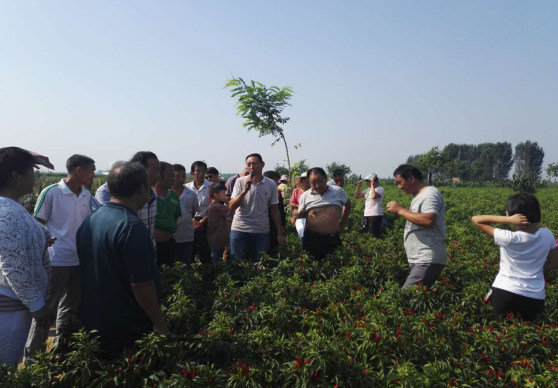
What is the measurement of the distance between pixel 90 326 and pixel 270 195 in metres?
3.06

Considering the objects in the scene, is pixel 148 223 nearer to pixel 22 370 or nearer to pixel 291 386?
pixel 22 370

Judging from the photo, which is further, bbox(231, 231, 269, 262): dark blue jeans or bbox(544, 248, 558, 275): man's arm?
bbox(231, 231, 269, 262): dark blue jeans

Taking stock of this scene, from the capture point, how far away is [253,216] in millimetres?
4727

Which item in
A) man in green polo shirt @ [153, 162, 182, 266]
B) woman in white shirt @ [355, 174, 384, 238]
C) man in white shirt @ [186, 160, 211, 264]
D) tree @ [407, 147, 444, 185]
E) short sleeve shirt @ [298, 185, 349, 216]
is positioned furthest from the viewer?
tree @ [407, 147, 444, 185]

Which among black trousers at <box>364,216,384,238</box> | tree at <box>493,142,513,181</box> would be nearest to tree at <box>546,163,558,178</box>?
tree at <box>493,142,513,181</box>

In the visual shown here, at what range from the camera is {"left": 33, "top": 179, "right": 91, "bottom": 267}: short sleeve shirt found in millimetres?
3316

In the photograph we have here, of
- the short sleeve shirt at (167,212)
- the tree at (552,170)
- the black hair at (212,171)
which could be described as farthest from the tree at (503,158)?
the short sleeve shirt at (167,212)

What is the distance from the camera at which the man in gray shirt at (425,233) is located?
131 inches

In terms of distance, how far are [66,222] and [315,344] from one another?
9.08 ft

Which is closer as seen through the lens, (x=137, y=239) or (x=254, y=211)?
(x=137, y=239)

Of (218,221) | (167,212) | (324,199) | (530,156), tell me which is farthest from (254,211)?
(530,156)

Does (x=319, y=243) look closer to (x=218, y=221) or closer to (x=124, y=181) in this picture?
(x=218, y=221)

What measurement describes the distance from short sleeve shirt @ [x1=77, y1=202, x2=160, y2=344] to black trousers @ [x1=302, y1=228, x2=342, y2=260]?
2.78m

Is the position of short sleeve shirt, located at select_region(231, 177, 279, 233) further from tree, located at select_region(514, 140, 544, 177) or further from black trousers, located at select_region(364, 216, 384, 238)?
tree, located at select_region(514, 140, 544, 177)
